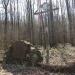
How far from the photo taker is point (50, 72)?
5965 millimetres

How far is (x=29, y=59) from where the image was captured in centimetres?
729

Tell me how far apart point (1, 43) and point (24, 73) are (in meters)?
4.85

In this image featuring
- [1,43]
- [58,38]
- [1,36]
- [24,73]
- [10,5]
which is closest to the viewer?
[24,73]

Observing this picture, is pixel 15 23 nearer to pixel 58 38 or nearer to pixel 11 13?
pixel 11 13

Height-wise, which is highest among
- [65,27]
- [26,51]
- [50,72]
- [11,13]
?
[11,13]

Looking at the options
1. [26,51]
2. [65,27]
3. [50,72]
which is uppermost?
[65,27]

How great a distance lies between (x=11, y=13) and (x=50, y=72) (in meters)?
13.2

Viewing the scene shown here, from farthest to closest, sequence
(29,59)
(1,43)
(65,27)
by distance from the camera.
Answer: (65,27), (1,43), (29,59)

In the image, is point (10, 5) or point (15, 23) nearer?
point (15, 23)

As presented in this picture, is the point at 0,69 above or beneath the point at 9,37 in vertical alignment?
beneath

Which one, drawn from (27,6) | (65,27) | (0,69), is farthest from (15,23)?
Result: (0,69)

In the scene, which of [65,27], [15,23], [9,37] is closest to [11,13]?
[15,23]

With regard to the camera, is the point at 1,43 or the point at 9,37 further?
the point at 9,37

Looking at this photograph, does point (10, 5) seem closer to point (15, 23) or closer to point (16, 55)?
point (15, 23)
